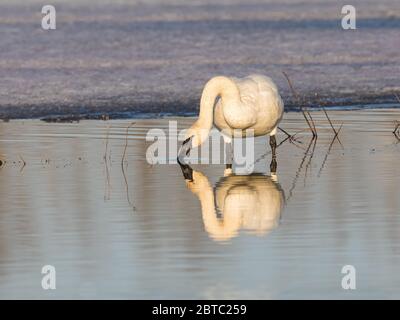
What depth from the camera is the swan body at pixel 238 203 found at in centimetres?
857

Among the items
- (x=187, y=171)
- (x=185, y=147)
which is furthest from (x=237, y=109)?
(x=187, y=171)

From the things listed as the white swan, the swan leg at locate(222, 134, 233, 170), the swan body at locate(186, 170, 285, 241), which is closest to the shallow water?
the swan body at locate(186, 170, 285, 241)

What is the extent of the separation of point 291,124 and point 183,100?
2.47 m

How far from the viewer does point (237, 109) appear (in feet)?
39.0

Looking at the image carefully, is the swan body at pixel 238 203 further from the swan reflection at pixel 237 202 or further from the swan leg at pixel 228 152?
the swan leg at pixel 228 152

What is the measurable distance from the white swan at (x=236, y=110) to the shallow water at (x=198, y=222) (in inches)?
13.3

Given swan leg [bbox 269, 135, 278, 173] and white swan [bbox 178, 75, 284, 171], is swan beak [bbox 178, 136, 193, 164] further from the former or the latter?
swan leg [bbox 269, 135, 278, 173]

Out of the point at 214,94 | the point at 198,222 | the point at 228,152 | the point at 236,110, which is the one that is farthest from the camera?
the point at 228,152

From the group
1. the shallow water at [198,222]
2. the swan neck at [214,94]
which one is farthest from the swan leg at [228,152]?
the swan neck at [214,94]

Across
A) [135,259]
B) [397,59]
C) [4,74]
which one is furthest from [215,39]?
[135,259]

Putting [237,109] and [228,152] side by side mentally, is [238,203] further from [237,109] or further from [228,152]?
[228,152]

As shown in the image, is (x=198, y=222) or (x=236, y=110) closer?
(x=198, y=222)

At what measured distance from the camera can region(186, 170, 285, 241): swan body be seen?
857cm

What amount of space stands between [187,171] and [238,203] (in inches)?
75.0
